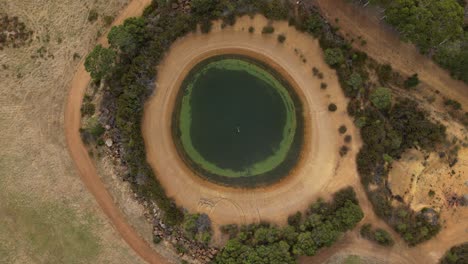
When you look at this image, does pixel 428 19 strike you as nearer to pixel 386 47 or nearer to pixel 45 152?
pixel 386 47

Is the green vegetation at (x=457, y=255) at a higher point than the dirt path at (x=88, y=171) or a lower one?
lower

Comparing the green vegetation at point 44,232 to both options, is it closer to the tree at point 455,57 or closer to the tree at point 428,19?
the tree at point 428,19

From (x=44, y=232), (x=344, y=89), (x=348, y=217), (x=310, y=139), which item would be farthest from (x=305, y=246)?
(x=44, y=232)

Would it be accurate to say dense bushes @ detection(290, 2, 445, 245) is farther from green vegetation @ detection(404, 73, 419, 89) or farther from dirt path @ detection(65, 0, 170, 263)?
dirt path @ detection(65, 0, 170, 263)

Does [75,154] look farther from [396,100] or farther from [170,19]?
[396,100]

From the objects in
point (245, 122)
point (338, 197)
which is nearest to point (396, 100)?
point (338, 197)

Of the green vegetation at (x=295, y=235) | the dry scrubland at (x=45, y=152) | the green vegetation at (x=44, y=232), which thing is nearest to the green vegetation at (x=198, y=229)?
the green vegetation at (x=295, y=235)

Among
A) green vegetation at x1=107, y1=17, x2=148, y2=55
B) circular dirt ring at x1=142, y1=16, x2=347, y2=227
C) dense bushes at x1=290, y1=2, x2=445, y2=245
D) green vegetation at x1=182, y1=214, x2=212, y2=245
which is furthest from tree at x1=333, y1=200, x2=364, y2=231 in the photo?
green vegetation at x1=107, y1=17, x2=148, y2=55

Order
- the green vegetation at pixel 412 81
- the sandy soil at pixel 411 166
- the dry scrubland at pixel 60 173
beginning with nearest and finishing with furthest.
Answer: the dry scrubland at pixel 60 173 < the green vegetation at pixel 412 81 < the sandy soil at pixel 411 166
